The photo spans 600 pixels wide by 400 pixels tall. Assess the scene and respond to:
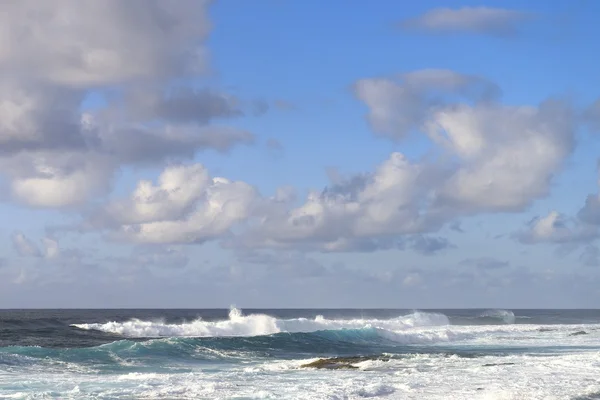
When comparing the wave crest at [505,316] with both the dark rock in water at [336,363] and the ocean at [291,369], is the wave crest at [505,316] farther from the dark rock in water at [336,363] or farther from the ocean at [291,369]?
the dark rock in water at [336,363]

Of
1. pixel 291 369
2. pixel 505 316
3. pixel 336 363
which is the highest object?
pixel 505 316

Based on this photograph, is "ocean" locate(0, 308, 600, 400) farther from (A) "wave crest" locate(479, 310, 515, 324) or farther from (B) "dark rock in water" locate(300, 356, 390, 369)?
(A) "wave crest" locate(479, 310, 515, 324)

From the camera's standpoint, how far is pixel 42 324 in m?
69.1

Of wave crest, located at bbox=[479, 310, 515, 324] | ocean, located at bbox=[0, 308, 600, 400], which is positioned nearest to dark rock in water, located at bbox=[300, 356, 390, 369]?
ocean, located at bbox=[0, 308, 600, 400]

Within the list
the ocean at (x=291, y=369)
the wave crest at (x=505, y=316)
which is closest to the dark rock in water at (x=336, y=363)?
the ocean at (x=291, y=369)

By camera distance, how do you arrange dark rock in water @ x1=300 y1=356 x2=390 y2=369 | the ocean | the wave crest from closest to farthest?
1. the ocean
2. dark rock in water @ x1=300 y1=356 x2=390 y2=369
3. the wave crest

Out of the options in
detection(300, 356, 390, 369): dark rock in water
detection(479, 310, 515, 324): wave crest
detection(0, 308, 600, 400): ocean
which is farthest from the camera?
detection(479, 310, 515, 324): wave crest

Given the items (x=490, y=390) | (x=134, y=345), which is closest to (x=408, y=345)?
(x=134, y=345)

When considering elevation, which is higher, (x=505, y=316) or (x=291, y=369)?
(x=505, y=316)

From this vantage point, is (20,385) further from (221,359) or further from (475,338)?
(475,338)

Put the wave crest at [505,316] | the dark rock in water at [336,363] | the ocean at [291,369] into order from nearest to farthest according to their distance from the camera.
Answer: the ocean at [291,369]
the dark rock in water at [336,363]
the wave crest at [505,316]

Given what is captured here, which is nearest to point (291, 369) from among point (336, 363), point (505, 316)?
point (336, 363)

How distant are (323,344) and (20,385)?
970 inches

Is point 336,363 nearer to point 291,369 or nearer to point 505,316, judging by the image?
point 291,369
